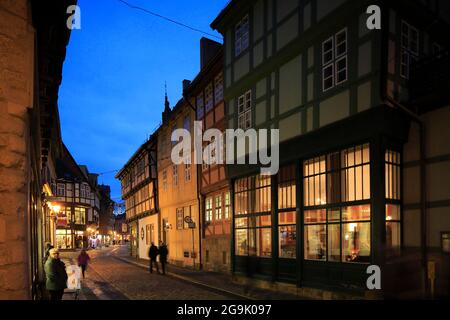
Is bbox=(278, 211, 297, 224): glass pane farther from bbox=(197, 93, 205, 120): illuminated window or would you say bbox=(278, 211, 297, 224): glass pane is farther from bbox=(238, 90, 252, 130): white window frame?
bbox=(197, 93, 205, 120): illuminated window

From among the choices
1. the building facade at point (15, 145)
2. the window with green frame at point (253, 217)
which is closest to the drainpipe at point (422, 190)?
the window with green frame at point (253, 217)

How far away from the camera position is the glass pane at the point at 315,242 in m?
12.4

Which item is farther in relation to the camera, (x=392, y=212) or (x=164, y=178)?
(x=164, y=178)

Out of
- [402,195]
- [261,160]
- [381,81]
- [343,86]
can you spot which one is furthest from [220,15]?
[402,195]

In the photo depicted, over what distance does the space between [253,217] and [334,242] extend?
15.3 ft

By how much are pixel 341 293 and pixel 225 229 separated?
949 cm

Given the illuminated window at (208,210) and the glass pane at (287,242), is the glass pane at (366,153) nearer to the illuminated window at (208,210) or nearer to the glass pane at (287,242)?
the glass pane at (287,242)

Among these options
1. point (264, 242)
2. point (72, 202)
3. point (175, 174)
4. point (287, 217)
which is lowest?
point (72, 202)

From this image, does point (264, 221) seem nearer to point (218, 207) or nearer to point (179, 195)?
point (218, 207)

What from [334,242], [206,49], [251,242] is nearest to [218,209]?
[251,242]

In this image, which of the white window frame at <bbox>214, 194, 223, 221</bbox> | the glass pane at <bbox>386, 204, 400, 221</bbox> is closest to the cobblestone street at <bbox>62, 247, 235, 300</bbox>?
the white window frame at <bbox>214, 194, 223, 221</bbox>

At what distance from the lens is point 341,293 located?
1138 centimetres

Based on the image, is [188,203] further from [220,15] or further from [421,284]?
[421,284]

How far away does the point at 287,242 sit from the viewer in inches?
556
